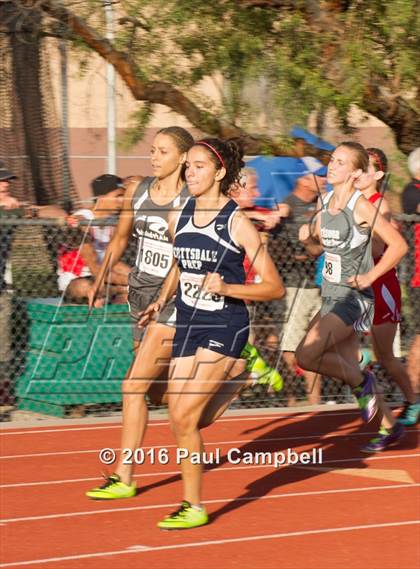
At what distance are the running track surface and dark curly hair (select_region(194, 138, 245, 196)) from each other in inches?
70.1

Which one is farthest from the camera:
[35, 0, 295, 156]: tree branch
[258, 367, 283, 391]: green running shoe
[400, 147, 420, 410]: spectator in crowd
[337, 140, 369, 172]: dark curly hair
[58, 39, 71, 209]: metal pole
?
[58, 39, 71, 209]: metal pole

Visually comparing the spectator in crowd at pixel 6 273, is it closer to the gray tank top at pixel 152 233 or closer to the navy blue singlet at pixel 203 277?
the gray tank top at pixel 152 233

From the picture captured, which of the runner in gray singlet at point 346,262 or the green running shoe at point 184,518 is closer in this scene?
the green running shoe at point 184,518

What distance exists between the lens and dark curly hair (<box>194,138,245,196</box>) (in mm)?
6121

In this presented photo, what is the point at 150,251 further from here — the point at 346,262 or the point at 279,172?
the point at 279,172

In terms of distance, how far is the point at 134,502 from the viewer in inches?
271

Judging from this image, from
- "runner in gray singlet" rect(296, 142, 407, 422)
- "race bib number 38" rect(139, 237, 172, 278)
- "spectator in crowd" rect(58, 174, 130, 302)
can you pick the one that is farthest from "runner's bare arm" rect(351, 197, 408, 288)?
"spectator in crowd" rect(58, 174, 130, 302)

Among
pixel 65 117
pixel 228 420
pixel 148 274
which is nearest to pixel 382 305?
pixel 228 420

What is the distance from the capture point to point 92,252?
941cm

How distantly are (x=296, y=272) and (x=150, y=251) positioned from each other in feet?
9.73

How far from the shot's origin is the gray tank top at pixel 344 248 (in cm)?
759

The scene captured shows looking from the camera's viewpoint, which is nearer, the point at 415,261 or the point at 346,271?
the point at 346,271

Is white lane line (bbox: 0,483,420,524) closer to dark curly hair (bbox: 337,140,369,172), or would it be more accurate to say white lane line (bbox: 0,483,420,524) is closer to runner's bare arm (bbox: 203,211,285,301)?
runner's bare arm (bbox: 203,211,285,301)

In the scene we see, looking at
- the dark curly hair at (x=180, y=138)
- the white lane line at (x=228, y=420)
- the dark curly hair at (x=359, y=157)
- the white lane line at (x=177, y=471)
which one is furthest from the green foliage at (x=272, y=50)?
the dark curly hair at (x=180, y=138)
